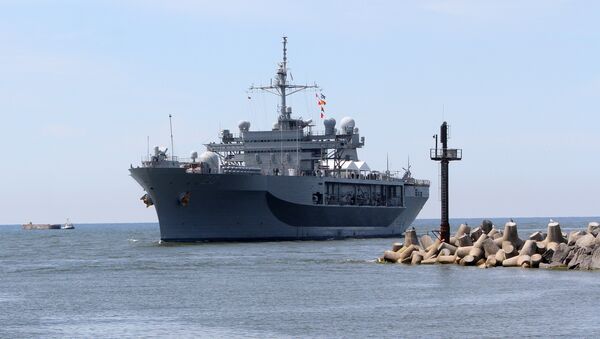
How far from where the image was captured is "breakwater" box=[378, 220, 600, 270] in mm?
45469

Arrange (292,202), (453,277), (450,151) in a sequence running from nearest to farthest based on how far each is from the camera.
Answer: (453,277) < (450,151) < (292,202)

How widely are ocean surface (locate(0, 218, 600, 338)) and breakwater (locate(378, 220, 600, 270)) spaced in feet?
3.36

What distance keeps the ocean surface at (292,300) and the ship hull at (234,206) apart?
13.1 meters

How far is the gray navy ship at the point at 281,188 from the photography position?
70.2 m

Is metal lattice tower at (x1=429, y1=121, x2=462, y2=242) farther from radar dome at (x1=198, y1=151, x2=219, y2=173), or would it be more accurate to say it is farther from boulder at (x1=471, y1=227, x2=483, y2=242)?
radar dome at (x1=198, y1=151, x2=219, y2=173)

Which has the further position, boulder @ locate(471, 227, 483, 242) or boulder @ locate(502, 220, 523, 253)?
boulder @ locate(471, 227, 483, 242)

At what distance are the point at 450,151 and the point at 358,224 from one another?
117 ft

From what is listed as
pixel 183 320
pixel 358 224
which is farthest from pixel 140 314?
pixel 358 224

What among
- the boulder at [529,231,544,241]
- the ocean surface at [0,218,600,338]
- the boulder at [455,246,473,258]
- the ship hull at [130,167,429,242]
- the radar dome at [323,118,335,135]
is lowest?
the ocean surface at [0,218,600,338]

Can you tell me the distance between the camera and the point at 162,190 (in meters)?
69.9

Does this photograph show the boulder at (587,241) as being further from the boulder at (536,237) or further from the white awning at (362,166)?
the white awning at (362,166)

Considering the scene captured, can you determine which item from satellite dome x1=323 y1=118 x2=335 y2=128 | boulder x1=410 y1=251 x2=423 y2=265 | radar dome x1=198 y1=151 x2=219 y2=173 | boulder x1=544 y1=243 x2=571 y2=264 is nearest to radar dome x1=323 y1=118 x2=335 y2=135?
satellite dome x1=323 y1=118 x2=335 y2=128

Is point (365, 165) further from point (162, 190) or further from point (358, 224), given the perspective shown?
point (162, 190)

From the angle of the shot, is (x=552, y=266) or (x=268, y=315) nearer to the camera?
(x=268, y=315)
